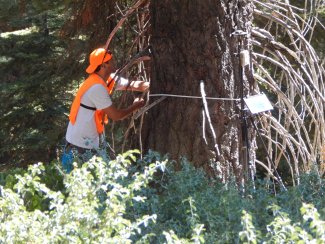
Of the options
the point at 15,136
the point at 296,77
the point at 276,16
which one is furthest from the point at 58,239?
the point at 15,136

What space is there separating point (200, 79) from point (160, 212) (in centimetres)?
187

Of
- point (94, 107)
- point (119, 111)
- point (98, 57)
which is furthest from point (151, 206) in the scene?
point (98, 57)

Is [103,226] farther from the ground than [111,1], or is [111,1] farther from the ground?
[111,1]

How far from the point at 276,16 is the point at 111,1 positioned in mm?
1427

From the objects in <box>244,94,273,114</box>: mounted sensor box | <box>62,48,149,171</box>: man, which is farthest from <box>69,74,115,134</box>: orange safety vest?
<box>244,94,273,114</box>: mounted sensor box

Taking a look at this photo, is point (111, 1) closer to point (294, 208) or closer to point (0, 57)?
point (294, 208)

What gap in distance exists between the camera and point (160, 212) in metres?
3.94

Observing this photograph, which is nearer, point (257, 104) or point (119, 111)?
point (257, 104)

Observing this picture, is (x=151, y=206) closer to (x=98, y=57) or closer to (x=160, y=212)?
(x=160, y=212)

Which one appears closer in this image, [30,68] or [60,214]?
[60,214]

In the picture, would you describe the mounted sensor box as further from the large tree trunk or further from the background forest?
the background forest

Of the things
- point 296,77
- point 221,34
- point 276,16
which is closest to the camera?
point 221,34

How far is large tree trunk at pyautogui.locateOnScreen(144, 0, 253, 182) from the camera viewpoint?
18.5 feet

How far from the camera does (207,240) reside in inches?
134
